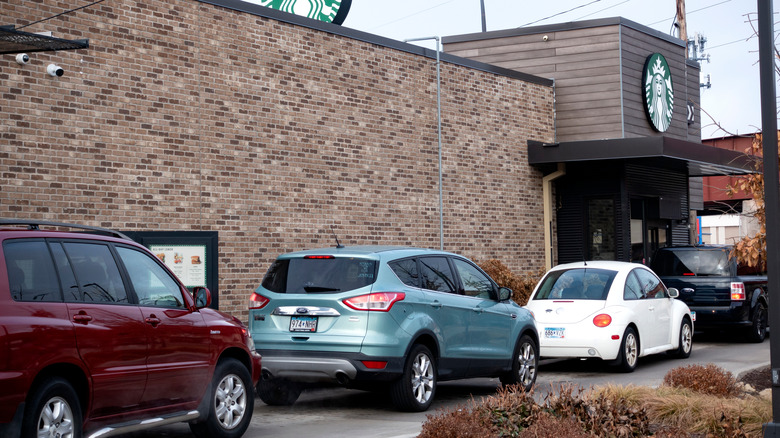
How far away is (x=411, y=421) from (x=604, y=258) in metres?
14.5

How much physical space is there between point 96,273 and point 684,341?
11.7 meters

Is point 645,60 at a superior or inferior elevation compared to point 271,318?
superior

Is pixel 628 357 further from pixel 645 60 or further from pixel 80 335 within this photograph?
pixel 645 60

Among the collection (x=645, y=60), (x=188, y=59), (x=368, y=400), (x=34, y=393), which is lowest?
(x=368, y=400)

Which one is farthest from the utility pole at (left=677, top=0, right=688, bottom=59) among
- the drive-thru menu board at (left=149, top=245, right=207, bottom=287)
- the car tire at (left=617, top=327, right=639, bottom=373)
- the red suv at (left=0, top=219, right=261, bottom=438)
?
the red suv at (left=0, top=219, right=261, bottom=438)

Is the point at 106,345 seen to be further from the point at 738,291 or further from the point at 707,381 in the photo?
the point at 738,291

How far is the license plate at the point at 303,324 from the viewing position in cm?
1046

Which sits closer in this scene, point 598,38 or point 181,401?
point 181,401

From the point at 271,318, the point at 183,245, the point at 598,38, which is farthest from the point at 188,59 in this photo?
the point at 598,38

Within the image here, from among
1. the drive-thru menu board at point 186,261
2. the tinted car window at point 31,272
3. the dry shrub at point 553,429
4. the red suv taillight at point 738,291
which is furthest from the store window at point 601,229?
the tinted car window at point 31,272

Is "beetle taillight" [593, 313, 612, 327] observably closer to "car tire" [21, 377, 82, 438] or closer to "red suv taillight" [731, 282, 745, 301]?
"red suv taillight" [731, 282, 745, 301]

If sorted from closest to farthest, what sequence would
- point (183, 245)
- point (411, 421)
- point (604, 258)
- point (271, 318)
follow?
point (411, 421)
point (271, 318)
point (183, 245)
point (604, 258)

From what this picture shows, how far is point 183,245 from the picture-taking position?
1384cm

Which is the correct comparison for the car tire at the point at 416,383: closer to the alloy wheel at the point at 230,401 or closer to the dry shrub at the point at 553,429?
the alloy wheel at the point at 230,401
